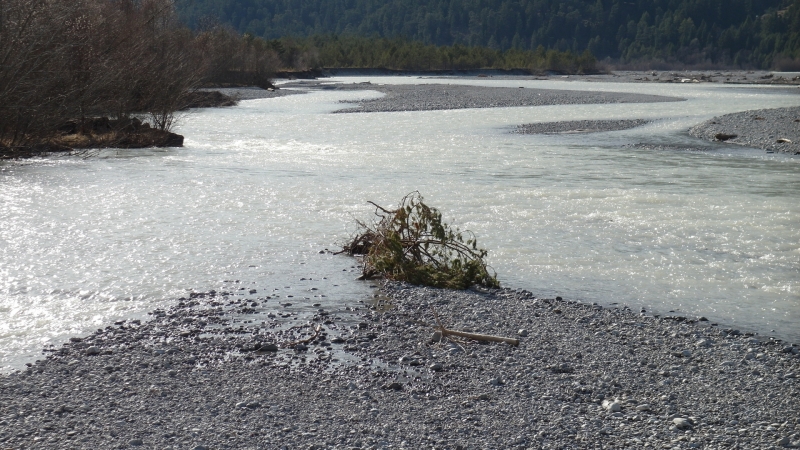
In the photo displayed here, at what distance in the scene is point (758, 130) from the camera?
3111 centimetres

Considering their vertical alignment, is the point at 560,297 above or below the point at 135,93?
below

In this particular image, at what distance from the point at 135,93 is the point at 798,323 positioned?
2434 centimetres

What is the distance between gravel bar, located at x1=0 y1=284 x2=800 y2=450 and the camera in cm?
595

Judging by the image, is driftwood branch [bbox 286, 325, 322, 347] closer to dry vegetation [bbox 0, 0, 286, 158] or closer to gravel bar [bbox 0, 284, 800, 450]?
gravel bar [bbox 0, 284, 800, 450]

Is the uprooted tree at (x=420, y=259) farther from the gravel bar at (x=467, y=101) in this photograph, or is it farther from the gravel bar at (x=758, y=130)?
the gravel bar at (x=467, y=101)

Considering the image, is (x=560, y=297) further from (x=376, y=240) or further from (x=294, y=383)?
(x=294, y=383)

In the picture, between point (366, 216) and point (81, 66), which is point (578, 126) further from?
point (366, 216)

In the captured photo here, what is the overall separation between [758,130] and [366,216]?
21.8 meters

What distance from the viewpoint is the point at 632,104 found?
173 ft

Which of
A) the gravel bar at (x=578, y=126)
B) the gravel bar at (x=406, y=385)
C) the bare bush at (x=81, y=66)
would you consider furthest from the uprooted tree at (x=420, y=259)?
the gravel bar at (x=578, y=126)

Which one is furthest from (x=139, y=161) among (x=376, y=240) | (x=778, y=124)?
(x=778, y=124)

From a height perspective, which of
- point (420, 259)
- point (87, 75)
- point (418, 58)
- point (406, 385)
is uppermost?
point (418, 58)

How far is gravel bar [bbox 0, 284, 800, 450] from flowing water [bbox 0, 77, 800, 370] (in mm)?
746

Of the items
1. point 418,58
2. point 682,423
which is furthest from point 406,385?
point 418,58
